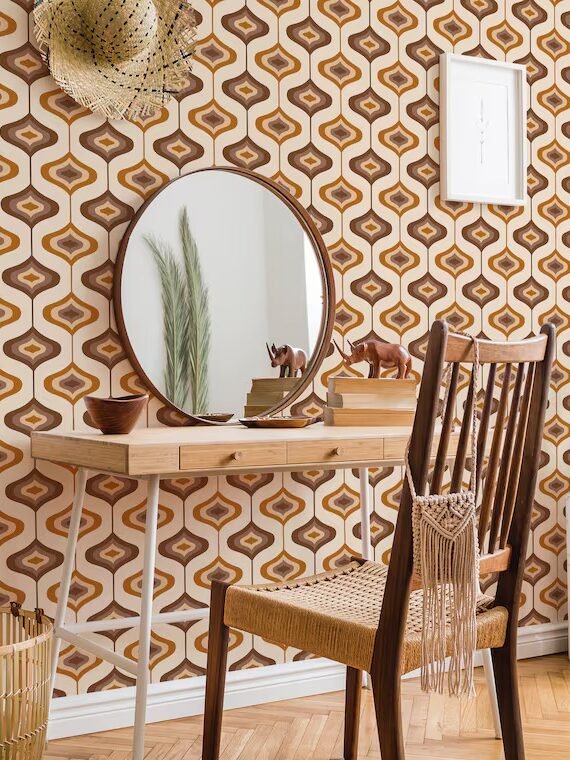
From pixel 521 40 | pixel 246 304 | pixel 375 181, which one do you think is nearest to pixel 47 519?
pixel 246 304

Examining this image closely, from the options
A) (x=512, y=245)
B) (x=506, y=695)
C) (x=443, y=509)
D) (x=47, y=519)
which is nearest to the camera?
(x=443, y=509)

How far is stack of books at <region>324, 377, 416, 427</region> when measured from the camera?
8.18ft

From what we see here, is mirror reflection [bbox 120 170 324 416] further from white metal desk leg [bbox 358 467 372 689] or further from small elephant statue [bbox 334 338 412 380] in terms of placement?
white metal desk leg [bbox 358 467 372 689]

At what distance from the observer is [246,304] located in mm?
2668

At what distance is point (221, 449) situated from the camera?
6.80 feet

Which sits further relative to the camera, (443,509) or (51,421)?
(51,421)

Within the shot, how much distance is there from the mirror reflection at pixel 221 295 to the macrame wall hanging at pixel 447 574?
1.07 metres

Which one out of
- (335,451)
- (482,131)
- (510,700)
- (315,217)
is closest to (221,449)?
(335,451)

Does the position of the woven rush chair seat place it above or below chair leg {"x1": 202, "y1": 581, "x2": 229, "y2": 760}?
above

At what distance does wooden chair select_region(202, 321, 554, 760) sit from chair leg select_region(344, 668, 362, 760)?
312 millimetres

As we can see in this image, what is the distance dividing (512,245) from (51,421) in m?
1.63

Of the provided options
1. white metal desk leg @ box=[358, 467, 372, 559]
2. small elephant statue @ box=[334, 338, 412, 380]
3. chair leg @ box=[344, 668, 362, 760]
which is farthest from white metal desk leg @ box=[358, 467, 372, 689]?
chair leg @ box=[344, 668, 362, 760]

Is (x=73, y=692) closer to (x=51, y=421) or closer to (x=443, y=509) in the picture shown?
(x=51, y=421)

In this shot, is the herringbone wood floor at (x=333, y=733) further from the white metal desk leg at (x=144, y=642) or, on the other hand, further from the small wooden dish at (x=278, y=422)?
the small wooden dish at (x=278, y=422)
